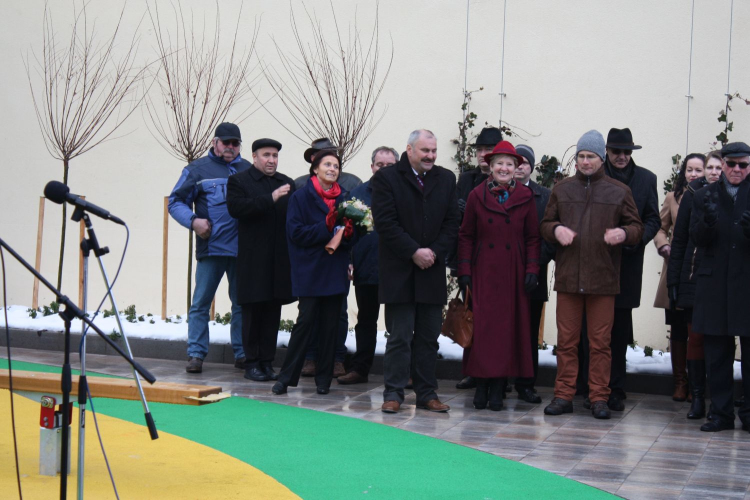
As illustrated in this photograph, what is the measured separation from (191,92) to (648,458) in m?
7.73

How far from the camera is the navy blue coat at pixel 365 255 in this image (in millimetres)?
8273

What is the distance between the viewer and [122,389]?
192 inches

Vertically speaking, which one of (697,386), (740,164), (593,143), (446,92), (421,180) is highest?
(446,92)

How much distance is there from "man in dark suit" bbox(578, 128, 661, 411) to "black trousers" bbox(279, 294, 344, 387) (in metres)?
2.06

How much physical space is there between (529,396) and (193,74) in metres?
6.31

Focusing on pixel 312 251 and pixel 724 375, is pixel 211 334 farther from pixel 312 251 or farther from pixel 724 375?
pixel 724 375

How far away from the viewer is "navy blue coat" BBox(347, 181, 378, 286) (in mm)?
8273

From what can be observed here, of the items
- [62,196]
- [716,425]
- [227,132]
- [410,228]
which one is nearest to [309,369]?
[410,228]

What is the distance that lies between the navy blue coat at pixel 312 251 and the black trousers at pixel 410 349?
65 centimetres

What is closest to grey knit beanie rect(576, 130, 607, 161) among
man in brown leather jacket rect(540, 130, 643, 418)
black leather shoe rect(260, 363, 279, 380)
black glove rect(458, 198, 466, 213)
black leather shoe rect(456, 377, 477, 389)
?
man in brown leather jacket rect(540, 130, 643, 418)

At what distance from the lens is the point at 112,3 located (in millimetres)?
12359

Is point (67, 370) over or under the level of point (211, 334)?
over

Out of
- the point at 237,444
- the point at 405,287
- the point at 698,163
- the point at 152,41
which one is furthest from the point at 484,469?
the point at 152,41

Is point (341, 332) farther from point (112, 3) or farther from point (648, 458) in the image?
point (112, 3)
